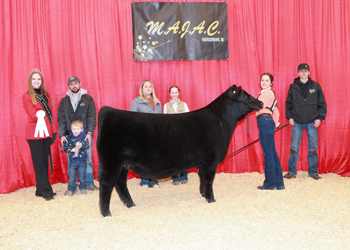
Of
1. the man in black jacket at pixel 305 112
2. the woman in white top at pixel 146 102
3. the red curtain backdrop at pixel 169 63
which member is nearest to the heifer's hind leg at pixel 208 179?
the woman in white top at pixel 146 102

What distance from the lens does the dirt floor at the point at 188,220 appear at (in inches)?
99.6

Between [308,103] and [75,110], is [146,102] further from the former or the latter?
[308,103]

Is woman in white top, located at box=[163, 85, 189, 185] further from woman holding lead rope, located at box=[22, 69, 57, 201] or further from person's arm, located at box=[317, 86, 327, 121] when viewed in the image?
person's arm, located at box=[317, 86, 327, 121]

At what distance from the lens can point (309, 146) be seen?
4.82 meters

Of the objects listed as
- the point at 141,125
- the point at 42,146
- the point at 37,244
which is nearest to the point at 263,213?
the point at 141,125

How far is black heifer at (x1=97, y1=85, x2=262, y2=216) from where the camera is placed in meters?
3.09

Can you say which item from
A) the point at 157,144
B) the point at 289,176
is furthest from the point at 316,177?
the point at 157,144

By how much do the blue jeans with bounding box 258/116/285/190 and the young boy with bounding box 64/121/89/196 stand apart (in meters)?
2.53

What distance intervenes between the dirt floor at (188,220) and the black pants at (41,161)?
0.18 m

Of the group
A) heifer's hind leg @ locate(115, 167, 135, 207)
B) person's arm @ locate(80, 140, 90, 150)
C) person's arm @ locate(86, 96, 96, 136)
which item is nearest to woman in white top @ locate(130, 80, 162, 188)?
person's arm @ locate(86, 96, 96, 136)

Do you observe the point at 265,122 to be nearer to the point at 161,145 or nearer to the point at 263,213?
the point at 263,213

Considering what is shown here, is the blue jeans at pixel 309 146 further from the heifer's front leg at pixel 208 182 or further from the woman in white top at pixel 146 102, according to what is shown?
the woman in white top at pixel 146 102

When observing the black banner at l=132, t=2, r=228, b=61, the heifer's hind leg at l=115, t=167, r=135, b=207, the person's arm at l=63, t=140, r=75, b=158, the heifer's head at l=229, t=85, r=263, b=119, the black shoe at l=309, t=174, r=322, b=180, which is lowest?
the black shoe at l=309, t=174, r=322, b=180

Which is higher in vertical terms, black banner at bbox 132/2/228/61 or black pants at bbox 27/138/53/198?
black banner at bbox 132/2/228/61
